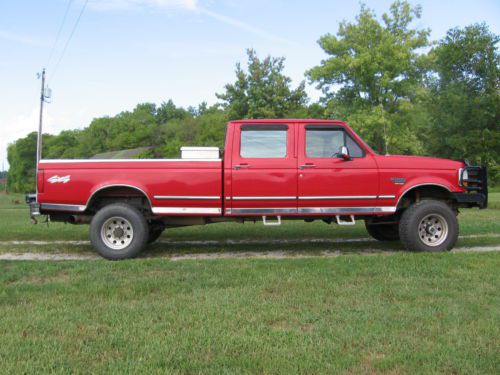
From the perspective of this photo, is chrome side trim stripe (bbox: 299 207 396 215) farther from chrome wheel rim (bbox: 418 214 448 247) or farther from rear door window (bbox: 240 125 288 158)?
rear door window (bbox: 240 125 288 158)

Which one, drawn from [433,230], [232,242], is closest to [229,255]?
[232,242]

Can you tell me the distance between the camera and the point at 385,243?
28.8 feet

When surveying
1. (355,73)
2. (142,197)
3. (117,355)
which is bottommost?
(117,355)

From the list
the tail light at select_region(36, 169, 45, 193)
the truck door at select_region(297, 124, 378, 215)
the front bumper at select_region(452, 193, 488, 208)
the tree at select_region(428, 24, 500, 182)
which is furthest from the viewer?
the tree at select_region(428, 24, 500, 182)

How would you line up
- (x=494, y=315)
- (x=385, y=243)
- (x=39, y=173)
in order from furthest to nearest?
(x=385, y=243), (x=39, y=173), (x=494, y=315)

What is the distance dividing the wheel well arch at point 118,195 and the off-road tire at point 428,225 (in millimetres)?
3935

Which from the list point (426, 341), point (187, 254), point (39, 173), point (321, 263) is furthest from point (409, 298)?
point (39, 173)

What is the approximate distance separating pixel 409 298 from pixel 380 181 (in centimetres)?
310

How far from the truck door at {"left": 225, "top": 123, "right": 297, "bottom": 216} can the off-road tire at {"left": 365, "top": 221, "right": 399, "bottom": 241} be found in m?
2.24

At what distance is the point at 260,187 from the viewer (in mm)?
7316

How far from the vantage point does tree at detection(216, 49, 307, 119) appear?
103 feet

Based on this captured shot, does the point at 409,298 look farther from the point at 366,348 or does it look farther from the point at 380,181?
the point at 380,181

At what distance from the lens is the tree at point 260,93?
103 feet

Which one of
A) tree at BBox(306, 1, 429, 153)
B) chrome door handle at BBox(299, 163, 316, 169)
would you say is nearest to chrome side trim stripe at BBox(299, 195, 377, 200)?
chrome door handle at BBox(299, 163, 316, 169)
